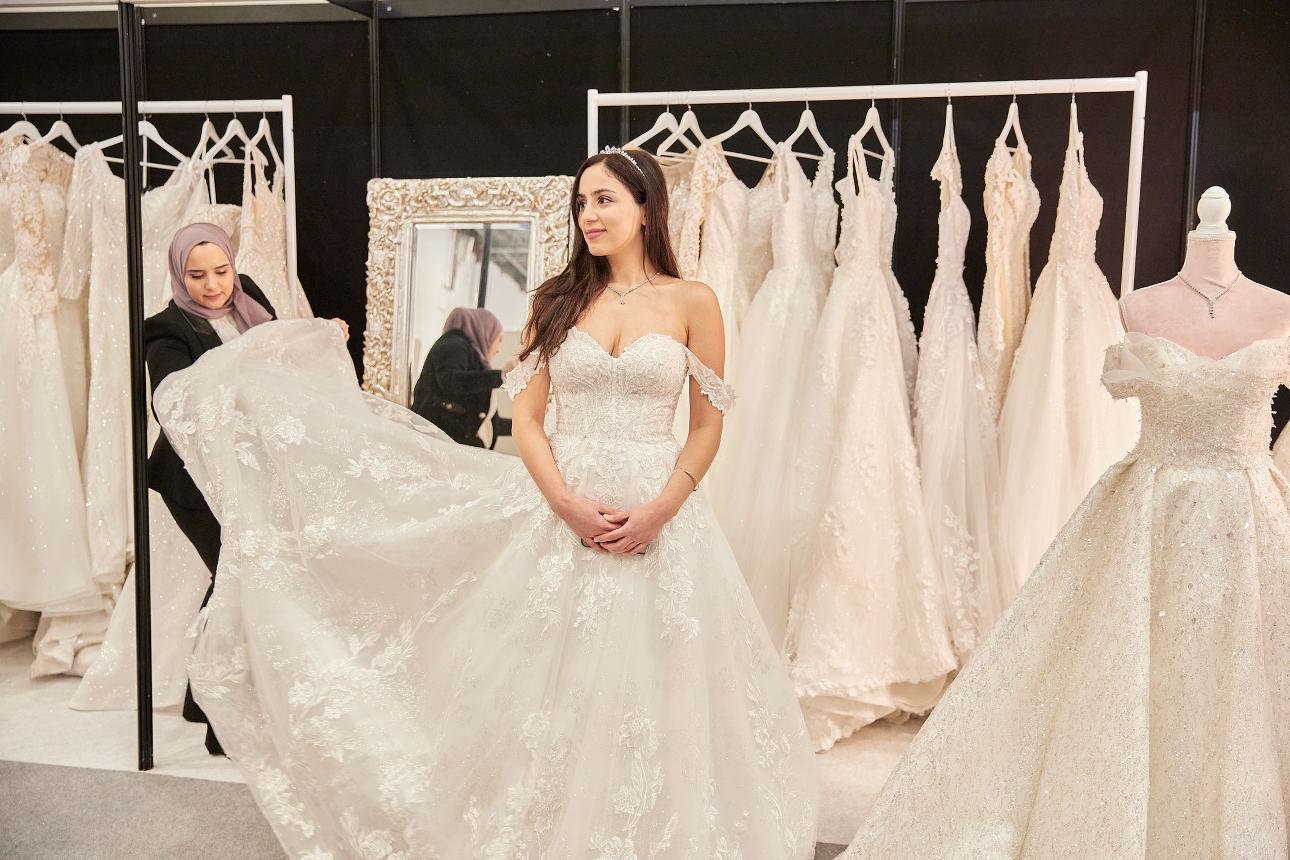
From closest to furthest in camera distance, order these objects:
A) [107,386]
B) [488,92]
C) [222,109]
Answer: [107,386] < [222,109] < [488,92]

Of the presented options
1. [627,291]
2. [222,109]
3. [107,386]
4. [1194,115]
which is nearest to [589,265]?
[627,291]

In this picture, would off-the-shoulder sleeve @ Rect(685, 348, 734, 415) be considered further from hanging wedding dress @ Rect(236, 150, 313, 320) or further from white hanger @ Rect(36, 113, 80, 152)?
white hanger @ Rect(36, 113, 80, 152)

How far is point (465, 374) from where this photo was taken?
4012mm

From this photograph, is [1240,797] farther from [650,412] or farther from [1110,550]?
[650,412]

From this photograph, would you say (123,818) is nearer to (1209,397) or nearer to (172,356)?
(172,356)

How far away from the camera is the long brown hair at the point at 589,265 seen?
2.40 metres

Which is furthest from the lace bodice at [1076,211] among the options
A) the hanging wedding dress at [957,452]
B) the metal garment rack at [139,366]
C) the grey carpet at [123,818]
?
the grey carpet at [123,818]

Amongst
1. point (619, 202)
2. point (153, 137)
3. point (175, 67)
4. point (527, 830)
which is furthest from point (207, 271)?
point (527, 830)

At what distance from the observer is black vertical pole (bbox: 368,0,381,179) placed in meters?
4.20

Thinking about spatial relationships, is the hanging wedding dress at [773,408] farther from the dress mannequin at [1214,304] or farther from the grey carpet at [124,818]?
the dress mannequin at [1214,304]

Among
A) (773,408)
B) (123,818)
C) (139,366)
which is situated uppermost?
(139,366)

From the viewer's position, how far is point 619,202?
2371mm

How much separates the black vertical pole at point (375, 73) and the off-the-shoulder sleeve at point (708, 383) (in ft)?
7.82

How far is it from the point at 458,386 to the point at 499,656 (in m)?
1.89
